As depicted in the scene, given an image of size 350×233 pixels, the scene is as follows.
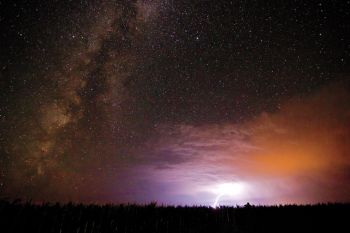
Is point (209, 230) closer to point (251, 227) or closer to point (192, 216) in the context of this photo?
point (192, 216)

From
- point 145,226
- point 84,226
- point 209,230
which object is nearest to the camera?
point 84,226

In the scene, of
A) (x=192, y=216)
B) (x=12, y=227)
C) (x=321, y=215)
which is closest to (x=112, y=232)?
(x=12, y=227)

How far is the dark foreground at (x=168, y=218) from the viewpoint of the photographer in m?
9.08

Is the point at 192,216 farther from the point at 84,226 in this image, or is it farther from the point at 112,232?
the point at 84,226

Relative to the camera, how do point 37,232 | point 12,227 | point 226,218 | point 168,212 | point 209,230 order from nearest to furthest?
1. point 12,227
2. point 37,232
3. point 168,212
4. point 209,230
5. point 226,218

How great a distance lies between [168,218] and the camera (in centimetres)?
1389

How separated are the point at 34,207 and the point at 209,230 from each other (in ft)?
32.4

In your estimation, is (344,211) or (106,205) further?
(344,211)

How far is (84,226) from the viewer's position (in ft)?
34.2

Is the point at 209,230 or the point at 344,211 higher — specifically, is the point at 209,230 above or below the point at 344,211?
below

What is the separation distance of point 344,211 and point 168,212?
34.2ft

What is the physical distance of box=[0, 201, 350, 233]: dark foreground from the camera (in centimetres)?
908

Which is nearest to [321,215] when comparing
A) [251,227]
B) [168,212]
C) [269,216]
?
[269,216]

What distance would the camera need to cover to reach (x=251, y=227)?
52.5ft
